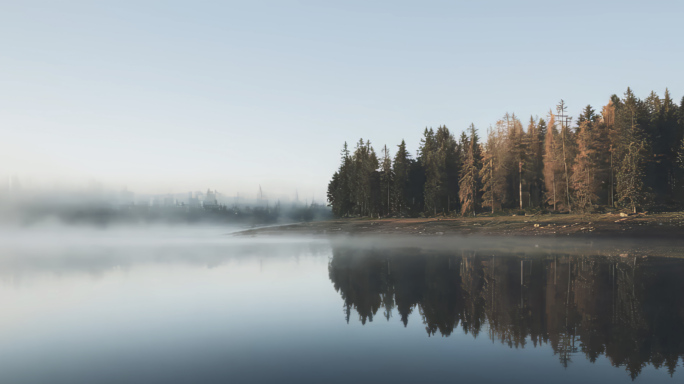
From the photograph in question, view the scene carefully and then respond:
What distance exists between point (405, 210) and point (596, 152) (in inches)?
1575

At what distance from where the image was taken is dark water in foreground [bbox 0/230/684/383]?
1073 cm

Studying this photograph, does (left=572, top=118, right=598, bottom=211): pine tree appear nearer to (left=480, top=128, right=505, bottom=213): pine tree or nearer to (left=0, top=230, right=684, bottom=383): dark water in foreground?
(left=480, top=128, right=505, bottom=213): pine tree

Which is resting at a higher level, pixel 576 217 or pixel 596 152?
pixel 596 152

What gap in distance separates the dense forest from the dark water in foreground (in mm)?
44202

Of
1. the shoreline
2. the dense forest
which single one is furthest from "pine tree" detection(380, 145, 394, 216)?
the shoreline

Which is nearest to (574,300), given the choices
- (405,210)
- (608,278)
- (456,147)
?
(608,278)

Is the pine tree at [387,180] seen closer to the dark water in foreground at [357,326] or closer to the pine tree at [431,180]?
the pine tree at [431,180]

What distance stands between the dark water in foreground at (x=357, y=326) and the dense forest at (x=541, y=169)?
145 feet

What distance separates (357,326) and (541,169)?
8229 cm

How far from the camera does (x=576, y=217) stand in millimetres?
61844

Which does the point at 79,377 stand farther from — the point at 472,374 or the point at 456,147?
the point at 456,147

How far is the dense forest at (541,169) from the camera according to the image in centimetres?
6625

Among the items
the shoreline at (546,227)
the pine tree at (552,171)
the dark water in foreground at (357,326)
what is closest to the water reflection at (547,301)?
the dark water in foreground at (357,326)

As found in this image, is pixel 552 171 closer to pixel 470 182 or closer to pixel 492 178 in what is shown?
pixel 492 178
